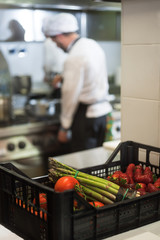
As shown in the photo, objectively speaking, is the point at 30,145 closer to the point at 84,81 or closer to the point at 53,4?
the point at 84,81

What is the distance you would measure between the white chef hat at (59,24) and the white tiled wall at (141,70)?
163 cm

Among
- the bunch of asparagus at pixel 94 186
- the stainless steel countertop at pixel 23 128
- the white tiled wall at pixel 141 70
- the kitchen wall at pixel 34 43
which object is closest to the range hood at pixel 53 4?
the kitchen wall at pixel 34 43

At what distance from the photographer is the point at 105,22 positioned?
11.7ft

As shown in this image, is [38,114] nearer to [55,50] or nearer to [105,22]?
[55,50]

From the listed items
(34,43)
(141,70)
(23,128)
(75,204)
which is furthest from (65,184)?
(34,43)

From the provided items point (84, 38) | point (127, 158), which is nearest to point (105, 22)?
point (84, 38)

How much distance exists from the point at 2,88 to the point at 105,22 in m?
1.13

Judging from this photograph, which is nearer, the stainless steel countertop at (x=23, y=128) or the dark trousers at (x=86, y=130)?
the stainless steel countertop at (x=23, y=128)

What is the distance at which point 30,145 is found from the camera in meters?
3.31

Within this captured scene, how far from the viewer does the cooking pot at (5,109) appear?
10.5 ft

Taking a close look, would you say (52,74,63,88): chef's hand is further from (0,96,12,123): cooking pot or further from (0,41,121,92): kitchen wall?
(0,96,12,123): cooking pot

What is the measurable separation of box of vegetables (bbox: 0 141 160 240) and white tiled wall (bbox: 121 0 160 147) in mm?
299

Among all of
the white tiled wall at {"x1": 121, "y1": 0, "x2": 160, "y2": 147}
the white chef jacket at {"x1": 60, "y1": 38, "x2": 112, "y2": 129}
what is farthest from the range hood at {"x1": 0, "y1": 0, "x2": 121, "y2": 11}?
the white tiled wall at {"x1": 121, "y1": 0, "x2": 160, "y2": 147}

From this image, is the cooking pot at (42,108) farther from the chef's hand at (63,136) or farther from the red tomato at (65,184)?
the red tomato at (65,184)
